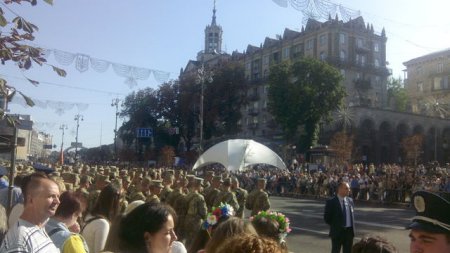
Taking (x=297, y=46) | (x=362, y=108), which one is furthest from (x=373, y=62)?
(x=362, y=108)

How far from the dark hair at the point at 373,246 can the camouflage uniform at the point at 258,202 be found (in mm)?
8441

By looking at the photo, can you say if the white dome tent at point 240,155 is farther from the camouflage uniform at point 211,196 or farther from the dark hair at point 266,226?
the dark hair at point 266,226

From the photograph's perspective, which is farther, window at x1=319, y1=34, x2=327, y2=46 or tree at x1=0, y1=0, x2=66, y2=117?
window at x1=319, y1=34, x2=327, y2=46

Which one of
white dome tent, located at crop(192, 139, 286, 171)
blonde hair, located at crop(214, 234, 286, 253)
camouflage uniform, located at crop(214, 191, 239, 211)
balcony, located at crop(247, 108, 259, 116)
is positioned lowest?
camouflage uniform, located at crop(214, 191, 239, 211)

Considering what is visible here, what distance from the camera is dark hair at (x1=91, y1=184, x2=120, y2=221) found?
514 cm

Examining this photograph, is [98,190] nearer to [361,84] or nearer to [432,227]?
[432,227]

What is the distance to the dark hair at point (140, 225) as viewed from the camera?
3068mm

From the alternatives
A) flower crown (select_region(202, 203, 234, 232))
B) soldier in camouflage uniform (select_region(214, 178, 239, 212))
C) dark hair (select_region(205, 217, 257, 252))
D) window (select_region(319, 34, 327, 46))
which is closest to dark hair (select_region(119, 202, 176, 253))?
dark hair (select_region(205, 217, 257, 252))

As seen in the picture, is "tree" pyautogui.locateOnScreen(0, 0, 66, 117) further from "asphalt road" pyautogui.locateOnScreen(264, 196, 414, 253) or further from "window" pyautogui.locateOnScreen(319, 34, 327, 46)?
"window" pyautogui.locateOnScreen(319, 34, 327, 46)

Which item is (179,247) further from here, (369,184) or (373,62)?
(373,62)

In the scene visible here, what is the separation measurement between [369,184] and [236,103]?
3931 cm

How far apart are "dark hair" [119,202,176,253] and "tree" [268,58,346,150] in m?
49.7

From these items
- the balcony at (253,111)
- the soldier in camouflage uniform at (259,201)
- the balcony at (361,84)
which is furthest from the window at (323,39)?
the soldier in camouflage uniform at (259,201)

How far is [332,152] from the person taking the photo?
148 feet
